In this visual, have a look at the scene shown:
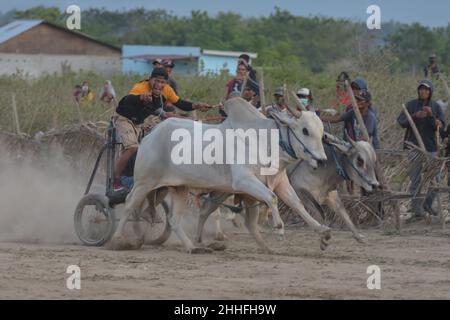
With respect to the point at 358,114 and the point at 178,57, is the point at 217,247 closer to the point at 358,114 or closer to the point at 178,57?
→ the point at 358,114

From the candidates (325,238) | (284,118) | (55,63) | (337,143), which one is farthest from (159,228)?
(55,63)

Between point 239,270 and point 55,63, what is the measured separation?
40.2m

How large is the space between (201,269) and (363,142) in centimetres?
364

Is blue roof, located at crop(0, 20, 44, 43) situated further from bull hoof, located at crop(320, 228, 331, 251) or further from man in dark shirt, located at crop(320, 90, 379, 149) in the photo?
bull hoof, located at crop(320, 228, 331, 251)

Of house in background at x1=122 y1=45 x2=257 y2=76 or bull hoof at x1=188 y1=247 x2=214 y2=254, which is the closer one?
bull hoof at x1=188 y1=247 x2=214 y2=254

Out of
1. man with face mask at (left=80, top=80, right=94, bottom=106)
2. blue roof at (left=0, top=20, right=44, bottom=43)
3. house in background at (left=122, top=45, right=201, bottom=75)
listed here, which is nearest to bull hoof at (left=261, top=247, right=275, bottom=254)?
man with face mask at (left=80, top=80, right=94, bottom=106)

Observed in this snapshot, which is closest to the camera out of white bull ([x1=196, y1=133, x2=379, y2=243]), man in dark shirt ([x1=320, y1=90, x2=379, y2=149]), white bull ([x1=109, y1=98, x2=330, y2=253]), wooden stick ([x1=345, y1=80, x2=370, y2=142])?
white bull ([x1=109, y1=98, x2=330, y2=253])

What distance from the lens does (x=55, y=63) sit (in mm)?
50812

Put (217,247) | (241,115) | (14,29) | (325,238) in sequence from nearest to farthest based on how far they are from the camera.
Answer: (325,238)
(241,115)
(217,247)
(14,29)

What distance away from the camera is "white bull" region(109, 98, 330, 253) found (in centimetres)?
1302

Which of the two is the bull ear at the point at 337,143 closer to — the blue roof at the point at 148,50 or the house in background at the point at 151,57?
the house in background at the point at 151,57

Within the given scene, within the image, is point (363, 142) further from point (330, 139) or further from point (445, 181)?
point (445, 181)

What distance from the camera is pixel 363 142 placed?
575 inches
